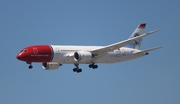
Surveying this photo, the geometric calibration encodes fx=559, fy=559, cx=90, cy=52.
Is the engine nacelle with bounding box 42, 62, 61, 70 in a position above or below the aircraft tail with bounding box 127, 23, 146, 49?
below

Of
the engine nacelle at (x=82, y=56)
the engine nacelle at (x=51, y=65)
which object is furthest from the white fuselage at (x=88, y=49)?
the engine nacelle at (x=51, y=65)

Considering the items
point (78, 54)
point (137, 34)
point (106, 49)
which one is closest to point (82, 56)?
point (78, 54)

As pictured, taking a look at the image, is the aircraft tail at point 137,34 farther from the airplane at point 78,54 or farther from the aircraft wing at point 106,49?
the aircraft wing at point 106,49

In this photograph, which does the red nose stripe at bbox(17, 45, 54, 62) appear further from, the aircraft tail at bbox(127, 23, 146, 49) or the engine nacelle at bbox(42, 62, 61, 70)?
the aircraft tail at bbox(127, 23, 146, 49)

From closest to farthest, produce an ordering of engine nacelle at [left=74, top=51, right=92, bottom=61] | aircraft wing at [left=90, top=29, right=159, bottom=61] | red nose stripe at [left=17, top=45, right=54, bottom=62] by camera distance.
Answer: red nose stripe at [left=17, top=45, right=54, bottom=62]
engine nacelle at [left=74, top=51, right=92, bottom=61]
aircraft wing at [left=90, top=29, right=159, bottom=61]

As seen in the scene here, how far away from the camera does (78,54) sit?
99.4m

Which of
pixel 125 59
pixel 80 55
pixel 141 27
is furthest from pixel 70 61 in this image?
pixel 141 27

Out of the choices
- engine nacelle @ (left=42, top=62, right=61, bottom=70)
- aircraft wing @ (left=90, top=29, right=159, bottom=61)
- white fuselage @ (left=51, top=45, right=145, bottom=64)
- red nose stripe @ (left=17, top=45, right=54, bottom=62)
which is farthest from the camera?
engine nacelle @ (left=42, top=62, right=61, bottom=70)

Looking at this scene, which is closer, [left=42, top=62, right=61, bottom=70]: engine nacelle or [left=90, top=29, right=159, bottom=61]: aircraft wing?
[left=90, top=29, right=159, bottom=61]: aircraft wing

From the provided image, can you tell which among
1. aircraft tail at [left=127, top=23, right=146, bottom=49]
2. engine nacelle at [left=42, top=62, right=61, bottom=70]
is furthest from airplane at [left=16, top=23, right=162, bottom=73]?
aircraft tail at [left=127, top=23, right=146, bottom=49]

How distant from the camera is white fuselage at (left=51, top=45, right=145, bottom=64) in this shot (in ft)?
327

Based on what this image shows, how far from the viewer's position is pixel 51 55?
9869cm

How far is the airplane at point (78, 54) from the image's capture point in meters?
97.8

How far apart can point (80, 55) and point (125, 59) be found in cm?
1216
